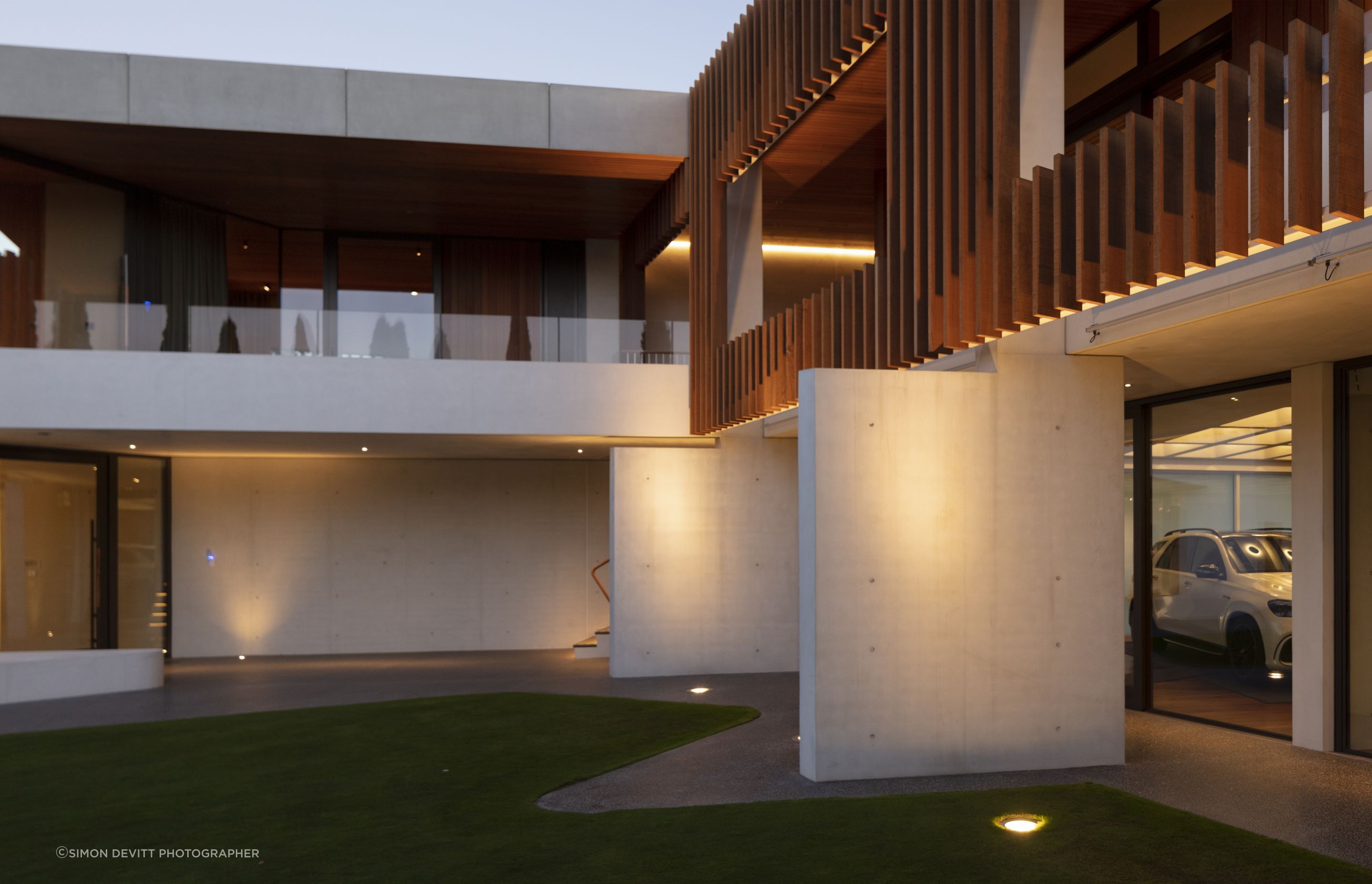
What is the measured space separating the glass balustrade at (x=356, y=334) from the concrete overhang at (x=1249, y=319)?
6.23m

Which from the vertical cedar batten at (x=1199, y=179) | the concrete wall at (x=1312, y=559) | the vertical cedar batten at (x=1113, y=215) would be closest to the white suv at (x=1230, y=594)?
the concrete wall at (x=1312, y=559)

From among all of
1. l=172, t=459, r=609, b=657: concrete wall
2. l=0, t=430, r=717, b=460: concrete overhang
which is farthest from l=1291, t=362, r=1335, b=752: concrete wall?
l=172, t=459, r=609, b=657: concrete wall

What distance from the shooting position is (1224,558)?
26.9 ft

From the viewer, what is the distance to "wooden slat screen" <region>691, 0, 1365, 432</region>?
13.4 ft

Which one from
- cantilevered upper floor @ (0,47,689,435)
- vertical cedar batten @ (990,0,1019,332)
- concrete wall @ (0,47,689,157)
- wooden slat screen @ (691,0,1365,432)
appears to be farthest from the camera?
cantilevered upper floor @ (0,47,689,435)

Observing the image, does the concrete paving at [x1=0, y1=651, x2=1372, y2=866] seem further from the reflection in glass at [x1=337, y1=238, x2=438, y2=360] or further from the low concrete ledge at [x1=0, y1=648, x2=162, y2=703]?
the reflection in glass at [x1=337, y1=238, x2=438, y2=360]

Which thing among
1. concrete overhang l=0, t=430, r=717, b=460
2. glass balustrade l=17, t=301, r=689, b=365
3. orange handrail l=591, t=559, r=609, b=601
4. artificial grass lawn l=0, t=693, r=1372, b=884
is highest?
glass balustrade l=17, t=301, r=689, b=365

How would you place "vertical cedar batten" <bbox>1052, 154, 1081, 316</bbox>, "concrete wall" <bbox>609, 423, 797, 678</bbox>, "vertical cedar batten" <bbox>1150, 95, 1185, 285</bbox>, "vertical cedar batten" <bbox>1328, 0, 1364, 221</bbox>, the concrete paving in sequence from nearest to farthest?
"vertical cedar batten" <bbox>1328, 0, 1364, 221</bbox> < "vertical cedar batten" <bbox>1150, 95, 1185, 285</bbox> < "vertical cedar batten" <bbox>1052, 154, 1081, 316</bbox> < the concrete paving < "concrete wall" <bbox>609, 423, 797, 678</bbox>

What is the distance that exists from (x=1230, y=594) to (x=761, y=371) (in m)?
4.20

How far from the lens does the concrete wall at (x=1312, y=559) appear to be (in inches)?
284

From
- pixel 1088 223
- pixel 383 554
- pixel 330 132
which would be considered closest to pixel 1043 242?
pixel 1088 223

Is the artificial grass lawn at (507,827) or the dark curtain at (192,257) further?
the dark curtain at (192,257)

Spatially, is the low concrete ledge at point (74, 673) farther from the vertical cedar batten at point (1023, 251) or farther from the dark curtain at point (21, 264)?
the vertical cedar batten at point (1023, 251)

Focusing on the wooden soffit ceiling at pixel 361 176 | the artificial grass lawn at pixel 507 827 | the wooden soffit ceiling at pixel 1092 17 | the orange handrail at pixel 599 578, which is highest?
the wooden soffit ceiling at pixel 361 176
